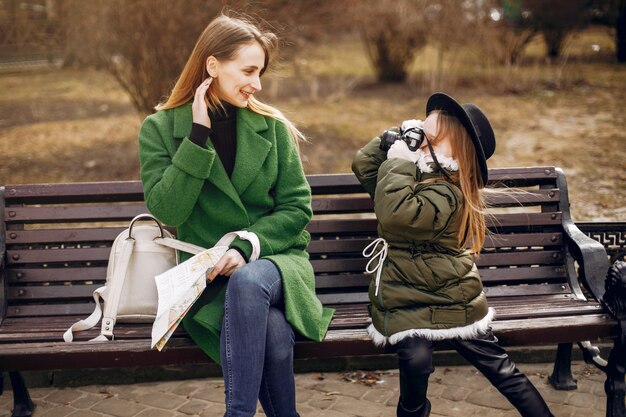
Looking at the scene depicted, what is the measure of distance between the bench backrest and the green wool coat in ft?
1.33

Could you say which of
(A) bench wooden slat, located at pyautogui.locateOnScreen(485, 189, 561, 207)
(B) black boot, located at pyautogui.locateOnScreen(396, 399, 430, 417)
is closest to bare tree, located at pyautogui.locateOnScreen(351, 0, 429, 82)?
(A) bench wooden slat, located at pyautogui.locateOnScreen(485, 189, 561, 207)

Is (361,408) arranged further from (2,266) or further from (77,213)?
(2,266)

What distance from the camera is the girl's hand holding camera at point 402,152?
3404 mm

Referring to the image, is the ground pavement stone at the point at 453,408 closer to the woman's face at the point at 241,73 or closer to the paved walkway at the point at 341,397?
the paved walkway at the point at 341,397

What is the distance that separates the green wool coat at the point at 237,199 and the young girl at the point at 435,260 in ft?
1.21

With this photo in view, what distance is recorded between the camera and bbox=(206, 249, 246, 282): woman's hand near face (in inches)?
131

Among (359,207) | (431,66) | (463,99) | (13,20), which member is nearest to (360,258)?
(359,207)

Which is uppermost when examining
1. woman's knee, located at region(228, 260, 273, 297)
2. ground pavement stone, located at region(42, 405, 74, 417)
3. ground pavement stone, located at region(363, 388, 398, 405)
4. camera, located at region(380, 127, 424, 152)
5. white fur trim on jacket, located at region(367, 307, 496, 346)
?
camera, located at region(380, 127, 424, 152)

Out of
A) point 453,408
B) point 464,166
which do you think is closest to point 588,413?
point 453,408

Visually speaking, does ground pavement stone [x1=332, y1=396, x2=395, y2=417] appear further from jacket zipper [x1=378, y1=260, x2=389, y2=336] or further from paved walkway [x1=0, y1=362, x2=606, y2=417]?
jacket zipper [x1=378, y1=260, x2=389, y2=336]

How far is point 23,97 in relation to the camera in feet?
45.2

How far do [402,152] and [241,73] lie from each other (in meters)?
0.80

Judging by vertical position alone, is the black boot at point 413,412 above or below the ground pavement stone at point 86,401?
above

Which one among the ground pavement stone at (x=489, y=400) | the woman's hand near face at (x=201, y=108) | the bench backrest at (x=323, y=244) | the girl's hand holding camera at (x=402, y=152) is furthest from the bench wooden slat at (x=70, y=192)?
the ground pavement stone at (x=489, y=400)
